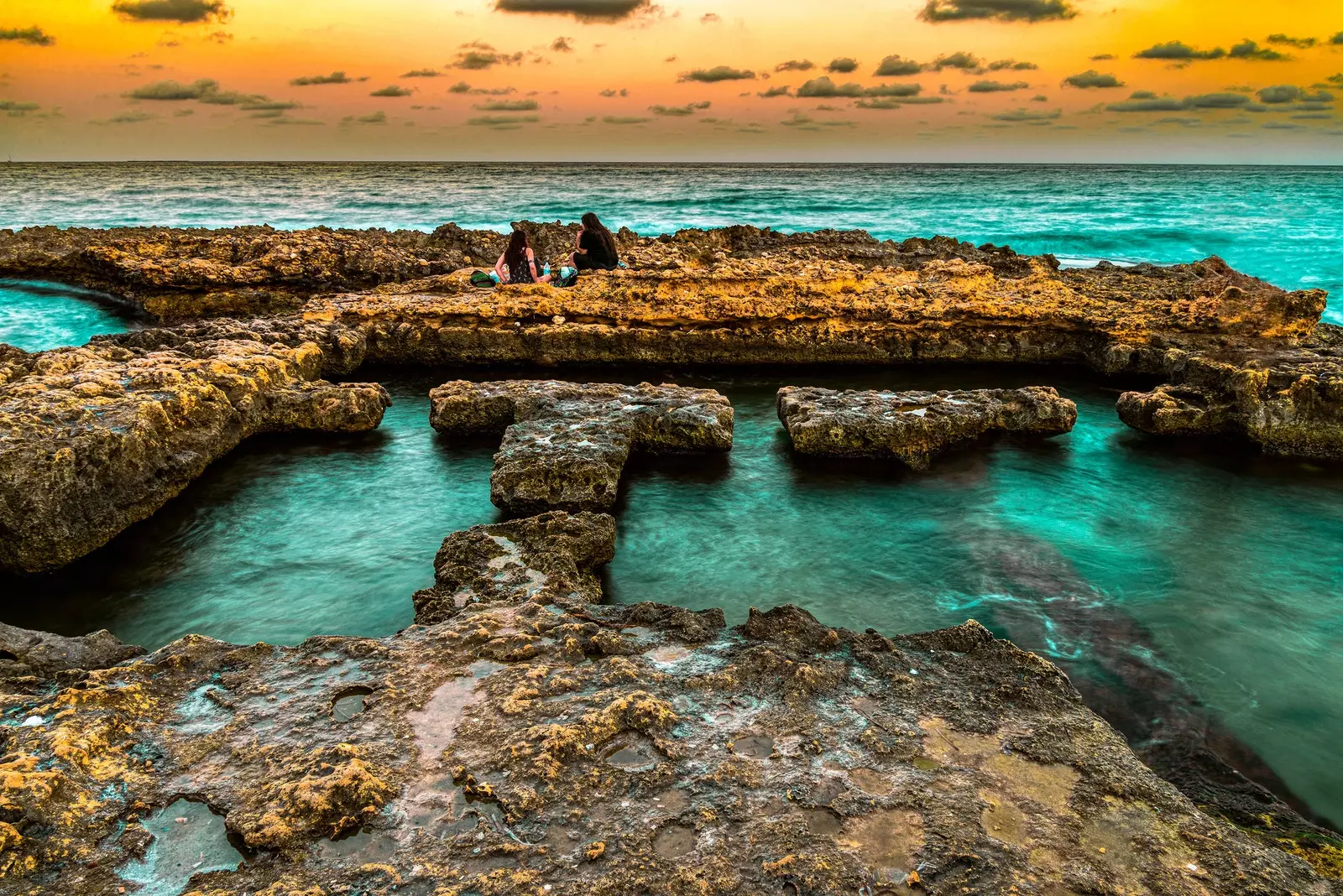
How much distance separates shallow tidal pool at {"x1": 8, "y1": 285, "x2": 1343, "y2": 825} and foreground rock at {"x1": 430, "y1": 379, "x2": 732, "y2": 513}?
1.07ft

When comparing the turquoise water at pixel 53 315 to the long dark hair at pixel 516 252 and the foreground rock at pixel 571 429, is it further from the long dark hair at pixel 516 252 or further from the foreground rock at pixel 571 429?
the foreground rock at pixel 571 429

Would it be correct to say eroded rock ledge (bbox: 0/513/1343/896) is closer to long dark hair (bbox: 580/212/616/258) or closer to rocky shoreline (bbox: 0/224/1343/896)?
rocky shoreline (bbox: 0/224/1343/896)

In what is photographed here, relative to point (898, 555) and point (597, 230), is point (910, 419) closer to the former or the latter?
point (898, 555)

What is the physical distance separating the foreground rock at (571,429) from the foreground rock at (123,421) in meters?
1.27

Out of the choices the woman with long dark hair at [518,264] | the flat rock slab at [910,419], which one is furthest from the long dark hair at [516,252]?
the flat rock slab at [910,419]

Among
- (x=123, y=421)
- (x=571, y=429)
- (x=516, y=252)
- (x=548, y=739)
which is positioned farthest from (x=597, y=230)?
(x=548, y=739)

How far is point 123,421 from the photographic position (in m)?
6.66

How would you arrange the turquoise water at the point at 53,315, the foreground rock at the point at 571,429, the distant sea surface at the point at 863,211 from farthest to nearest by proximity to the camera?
the distant sea surface at the point at 863,211 → the turquoise water at the point at 53,315 → the foreground rock at the point at 571,429

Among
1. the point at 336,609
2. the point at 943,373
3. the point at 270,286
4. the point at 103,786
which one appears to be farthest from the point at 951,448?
the point at 270,286

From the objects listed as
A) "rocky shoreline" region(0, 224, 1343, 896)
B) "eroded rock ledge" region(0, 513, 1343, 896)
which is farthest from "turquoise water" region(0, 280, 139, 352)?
"eroded rock ledge" region(0, 513, 1343, 896)

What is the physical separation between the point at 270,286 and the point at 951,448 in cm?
1209

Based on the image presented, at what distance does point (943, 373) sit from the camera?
11.6 metres

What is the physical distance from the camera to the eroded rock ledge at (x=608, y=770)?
2773mm

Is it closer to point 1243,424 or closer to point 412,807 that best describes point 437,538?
point 412,807
